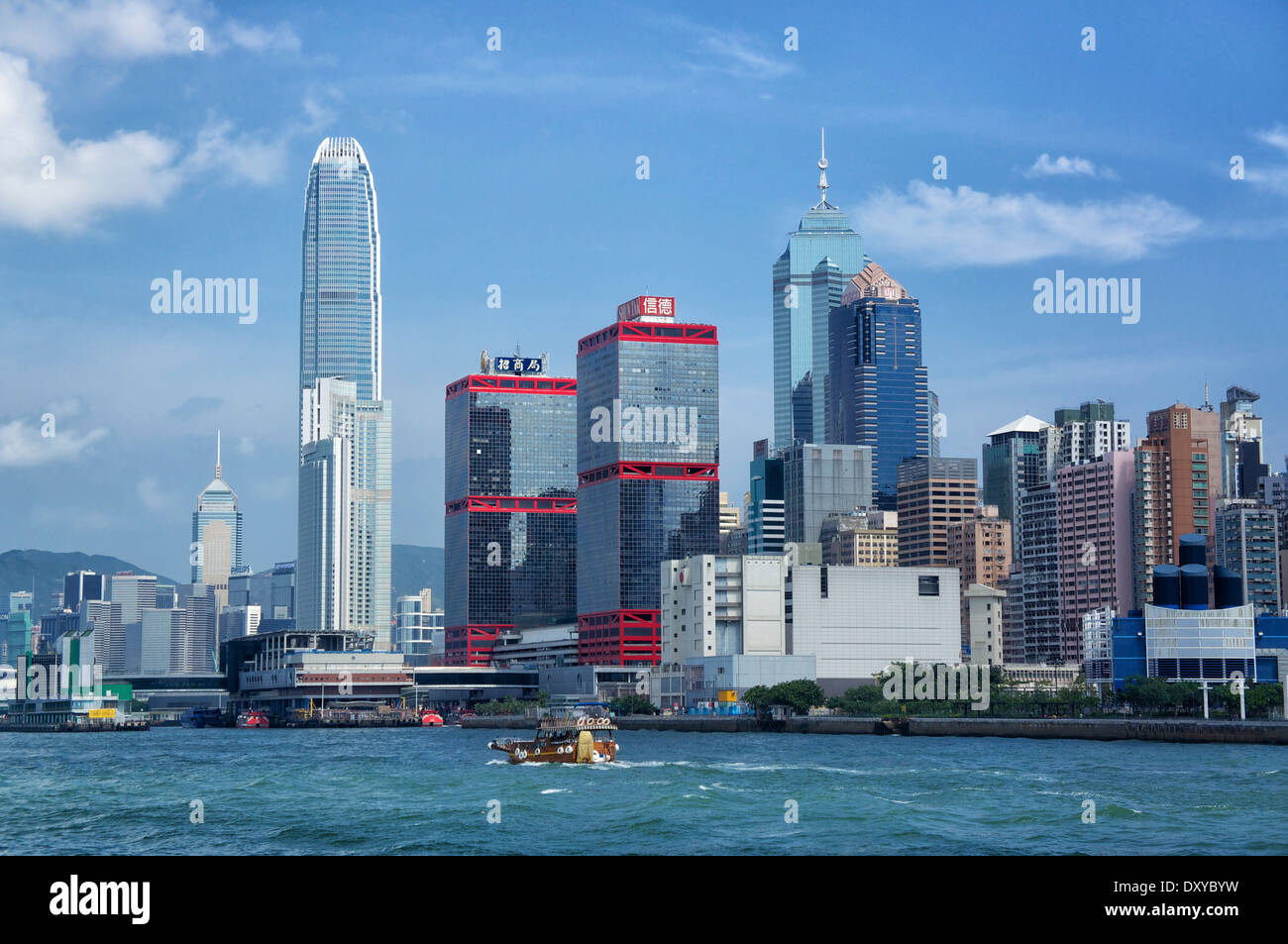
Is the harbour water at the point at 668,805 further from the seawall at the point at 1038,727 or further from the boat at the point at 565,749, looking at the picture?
the seawall at the point at 1038,727

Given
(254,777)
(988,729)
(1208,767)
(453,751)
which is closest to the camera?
(254,777)

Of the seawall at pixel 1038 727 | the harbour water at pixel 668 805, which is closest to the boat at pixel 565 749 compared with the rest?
the harbour water at pixel 668 805

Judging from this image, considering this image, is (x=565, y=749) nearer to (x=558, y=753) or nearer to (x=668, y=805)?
(x=558, y=753)

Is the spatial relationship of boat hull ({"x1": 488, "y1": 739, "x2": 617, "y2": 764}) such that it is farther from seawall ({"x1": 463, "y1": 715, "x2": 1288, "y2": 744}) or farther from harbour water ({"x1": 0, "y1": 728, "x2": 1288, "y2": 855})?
seawall ({"x1": 463, "y1": 715, "x2": 1288, "y2": 744})

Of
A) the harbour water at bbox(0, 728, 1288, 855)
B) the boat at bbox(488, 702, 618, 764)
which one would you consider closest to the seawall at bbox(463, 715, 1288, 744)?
the harbour water at bbox(0, 728, 1288, 855)

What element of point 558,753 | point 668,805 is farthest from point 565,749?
point 668,805
